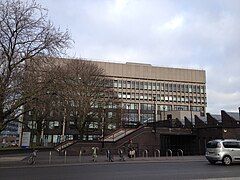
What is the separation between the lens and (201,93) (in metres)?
131

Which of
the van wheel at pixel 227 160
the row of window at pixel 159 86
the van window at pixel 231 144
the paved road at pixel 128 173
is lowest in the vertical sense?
the paved road at pixel 128 173

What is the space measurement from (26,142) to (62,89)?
1962 cm

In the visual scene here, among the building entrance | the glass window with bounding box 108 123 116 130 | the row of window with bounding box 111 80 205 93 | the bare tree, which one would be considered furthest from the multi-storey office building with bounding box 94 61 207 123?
the bare tree

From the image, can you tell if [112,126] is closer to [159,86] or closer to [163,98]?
[163,98]

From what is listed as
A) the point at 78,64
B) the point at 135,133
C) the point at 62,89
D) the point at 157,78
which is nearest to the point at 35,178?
the point at 62,89

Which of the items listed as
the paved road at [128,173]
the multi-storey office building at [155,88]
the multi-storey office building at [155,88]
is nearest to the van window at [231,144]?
the paved road at [128,173]

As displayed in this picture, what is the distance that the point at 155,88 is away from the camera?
124 metres

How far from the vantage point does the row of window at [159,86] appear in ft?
391

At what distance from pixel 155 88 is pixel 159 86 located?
72.3 inches

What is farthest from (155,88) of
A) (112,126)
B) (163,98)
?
(112,126)

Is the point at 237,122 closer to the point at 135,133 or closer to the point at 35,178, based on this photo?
the point at 135,133

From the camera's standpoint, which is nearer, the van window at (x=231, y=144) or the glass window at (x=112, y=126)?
the van window at (x=231, y=144)

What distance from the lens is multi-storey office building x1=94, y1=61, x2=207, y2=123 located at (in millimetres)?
118375

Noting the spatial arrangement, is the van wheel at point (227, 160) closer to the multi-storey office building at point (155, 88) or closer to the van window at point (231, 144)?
the van window at point (231, 144)
